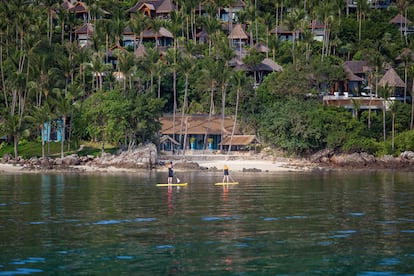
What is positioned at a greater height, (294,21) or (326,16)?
(326,16)

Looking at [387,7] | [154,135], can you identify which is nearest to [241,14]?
[387,7]

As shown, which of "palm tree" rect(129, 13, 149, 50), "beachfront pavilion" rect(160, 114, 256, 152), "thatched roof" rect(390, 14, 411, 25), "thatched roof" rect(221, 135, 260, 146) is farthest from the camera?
"thatched roof" rect(390, 14, 411, 25)

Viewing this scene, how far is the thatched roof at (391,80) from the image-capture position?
86.2 meters

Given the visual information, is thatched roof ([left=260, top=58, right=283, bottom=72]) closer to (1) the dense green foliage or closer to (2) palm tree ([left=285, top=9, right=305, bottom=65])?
(1) the dense green foliage

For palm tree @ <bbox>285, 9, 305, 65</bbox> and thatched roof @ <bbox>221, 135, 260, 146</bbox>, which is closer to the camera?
thatched roof @ <bbox>221, 135, 260, 146</bbox>

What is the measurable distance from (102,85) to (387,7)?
5002cm

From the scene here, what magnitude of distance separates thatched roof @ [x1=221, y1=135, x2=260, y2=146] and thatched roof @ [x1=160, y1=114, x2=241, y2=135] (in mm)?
1313

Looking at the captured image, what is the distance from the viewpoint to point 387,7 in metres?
→ 116

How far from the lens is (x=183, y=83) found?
297 ft

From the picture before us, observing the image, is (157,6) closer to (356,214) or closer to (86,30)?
(86,30)

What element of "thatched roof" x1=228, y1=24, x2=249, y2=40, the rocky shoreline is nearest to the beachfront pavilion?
the rocky shoreline

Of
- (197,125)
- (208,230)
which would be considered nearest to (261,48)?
(197,125)

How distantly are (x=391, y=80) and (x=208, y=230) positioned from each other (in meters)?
63.0

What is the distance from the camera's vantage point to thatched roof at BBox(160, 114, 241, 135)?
81.9m
